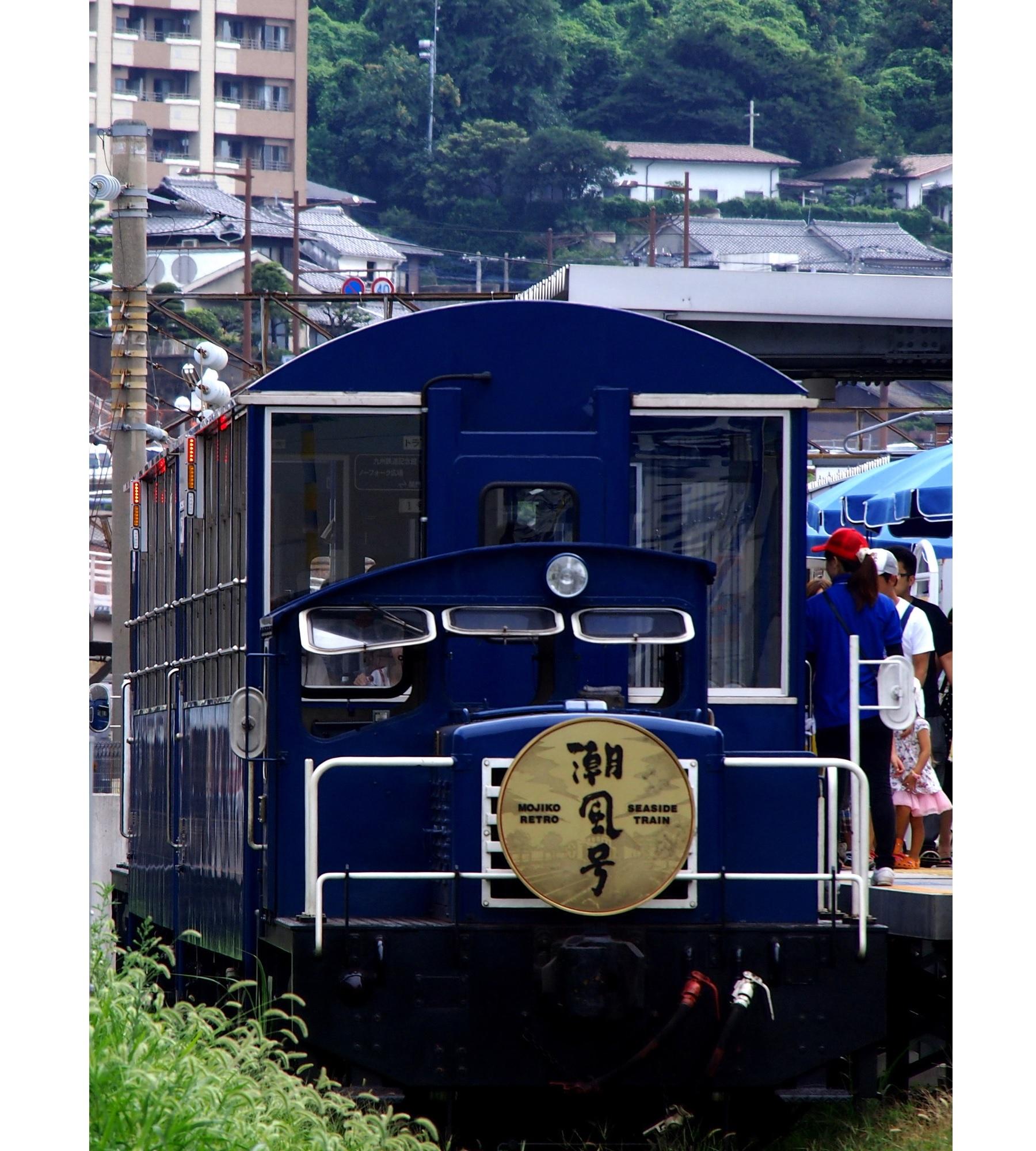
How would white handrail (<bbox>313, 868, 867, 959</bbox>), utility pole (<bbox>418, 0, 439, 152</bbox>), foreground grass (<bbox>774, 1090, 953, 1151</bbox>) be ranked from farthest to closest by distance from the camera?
utility pole (<bbox>418, 0, 439, 152</bbox>) → foreground grass (<bbox>774, 1090, 953, 1151</bbox>) → white handrail (<bbox>313, 868, 867, 959</bbox>)

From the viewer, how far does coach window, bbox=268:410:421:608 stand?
8203 millimetres

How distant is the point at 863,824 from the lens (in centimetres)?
732

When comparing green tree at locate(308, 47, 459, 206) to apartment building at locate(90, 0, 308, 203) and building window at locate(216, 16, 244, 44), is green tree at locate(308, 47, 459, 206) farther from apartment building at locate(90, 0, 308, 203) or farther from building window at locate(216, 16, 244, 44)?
building window at locate(216, 16, 244, 44)

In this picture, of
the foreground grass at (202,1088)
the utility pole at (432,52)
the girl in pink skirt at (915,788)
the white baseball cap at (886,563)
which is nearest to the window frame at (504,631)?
the foreground grass at (202,1088)

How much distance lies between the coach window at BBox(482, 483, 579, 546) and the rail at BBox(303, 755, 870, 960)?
3.81 feet

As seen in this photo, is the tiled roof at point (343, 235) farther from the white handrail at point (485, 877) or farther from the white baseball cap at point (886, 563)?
the white handrail at point (485, 877)

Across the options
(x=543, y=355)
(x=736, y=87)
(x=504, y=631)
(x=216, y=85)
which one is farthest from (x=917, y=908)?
(x=216, y=85)

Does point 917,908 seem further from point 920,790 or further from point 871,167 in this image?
point 871,167

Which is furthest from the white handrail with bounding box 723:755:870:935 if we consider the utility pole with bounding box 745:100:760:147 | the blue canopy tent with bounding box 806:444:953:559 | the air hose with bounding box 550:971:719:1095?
the utility pole with bounding box 745:100:760:147

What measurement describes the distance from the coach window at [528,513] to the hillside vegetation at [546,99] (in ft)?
113

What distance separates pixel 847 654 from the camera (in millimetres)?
9203

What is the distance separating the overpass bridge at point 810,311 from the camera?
16.7 metres

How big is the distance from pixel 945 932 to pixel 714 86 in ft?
183

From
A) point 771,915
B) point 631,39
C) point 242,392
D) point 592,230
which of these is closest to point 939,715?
point 771,915
